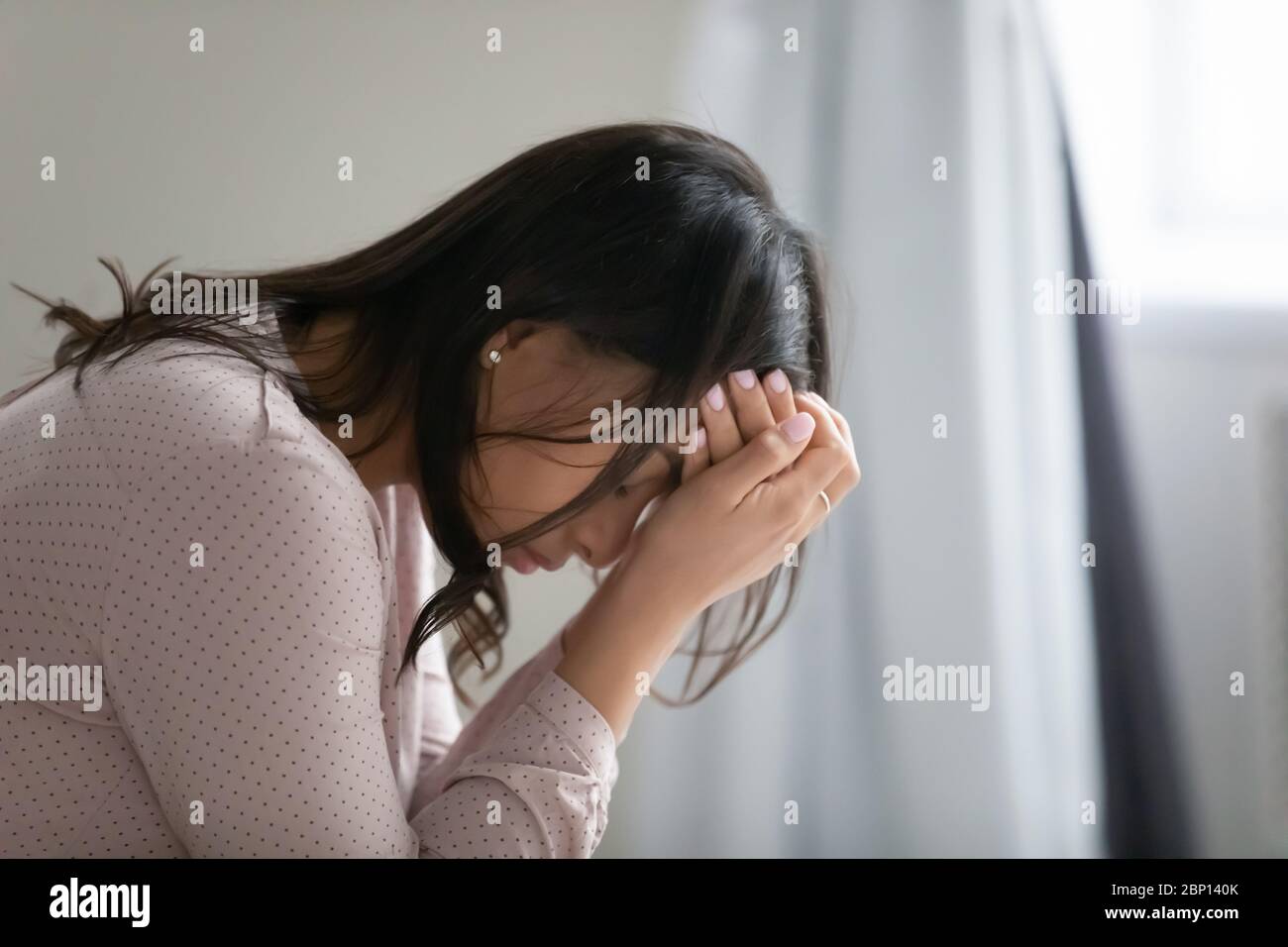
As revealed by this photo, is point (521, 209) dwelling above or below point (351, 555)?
above

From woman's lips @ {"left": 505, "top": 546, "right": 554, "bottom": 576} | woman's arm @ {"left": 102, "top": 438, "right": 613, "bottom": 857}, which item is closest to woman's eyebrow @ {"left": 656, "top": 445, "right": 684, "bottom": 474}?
woman's lips @ {"left": 505, "top": 546, "right": 554, "bottom": 576}

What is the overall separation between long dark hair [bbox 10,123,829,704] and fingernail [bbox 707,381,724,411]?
0.03 feet

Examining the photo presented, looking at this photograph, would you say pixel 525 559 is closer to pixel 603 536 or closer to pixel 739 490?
pixel 603 536

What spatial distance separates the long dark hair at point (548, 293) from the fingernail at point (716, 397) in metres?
0.01

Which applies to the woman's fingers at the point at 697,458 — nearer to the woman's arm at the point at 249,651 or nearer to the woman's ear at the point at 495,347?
the woman's ear at the point at 495,347

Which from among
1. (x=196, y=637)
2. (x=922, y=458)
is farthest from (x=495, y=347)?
(x=922, y=458)

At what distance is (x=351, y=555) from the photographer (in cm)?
54

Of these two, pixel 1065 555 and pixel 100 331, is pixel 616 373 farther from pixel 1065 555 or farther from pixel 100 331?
pixel 1065 555

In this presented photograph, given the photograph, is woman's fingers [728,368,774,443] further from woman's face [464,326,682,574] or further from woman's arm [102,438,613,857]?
woman's arm [102,438,613,857]

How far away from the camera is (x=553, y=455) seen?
26.3 inches

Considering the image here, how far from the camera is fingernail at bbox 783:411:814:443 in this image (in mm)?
688

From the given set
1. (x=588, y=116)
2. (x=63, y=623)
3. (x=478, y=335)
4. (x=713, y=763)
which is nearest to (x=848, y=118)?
(x=588, y=116)

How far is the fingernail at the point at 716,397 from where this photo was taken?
2.22 feet

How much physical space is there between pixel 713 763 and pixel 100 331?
67 cm
